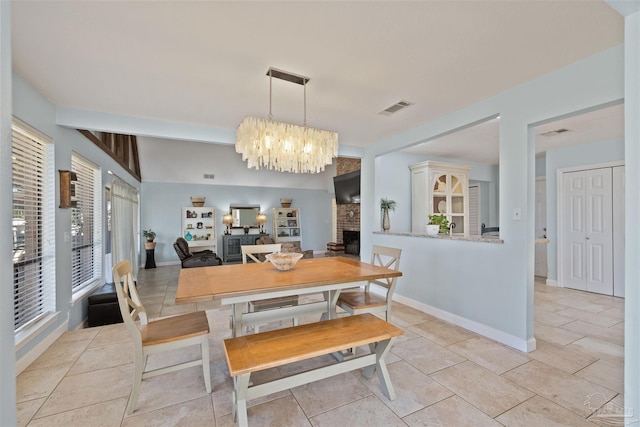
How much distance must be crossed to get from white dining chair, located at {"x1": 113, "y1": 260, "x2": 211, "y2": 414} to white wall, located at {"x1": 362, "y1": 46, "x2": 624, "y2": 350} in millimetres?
2648

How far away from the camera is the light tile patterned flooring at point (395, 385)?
172cm

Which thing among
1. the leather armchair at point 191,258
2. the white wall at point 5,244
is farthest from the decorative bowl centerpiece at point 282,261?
the leather armchair at point 191,258

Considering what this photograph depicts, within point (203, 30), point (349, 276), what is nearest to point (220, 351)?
point (349, 276)

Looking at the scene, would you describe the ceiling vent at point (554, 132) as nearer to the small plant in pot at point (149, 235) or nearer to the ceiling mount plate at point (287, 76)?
the ceiling mount plate at point (287, 76)

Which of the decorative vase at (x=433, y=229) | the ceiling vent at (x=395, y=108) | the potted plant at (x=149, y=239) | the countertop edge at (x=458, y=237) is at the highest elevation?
the ceiling vent at (x=395, y=108)

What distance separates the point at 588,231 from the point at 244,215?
7849 millimetres

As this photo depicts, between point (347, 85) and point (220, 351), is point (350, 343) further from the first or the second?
point (347, 85)

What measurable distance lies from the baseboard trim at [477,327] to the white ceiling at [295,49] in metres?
2.33

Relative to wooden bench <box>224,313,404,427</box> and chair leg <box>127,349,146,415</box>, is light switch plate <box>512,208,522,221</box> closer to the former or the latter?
wooden bench <box>224,313,404,427</box>

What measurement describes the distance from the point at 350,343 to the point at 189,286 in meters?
1.16

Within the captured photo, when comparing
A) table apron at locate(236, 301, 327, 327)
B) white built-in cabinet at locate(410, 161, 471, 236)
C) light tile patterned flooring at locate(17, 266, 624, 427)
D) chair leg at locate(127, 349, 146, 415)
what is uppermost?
white built-in cabinet at locate(410, 161, 471, 236)

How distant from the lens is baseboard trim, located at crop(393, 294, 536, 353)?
2.53m

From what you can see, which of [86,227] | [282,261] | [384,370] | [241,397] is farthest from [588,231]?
[86,227]

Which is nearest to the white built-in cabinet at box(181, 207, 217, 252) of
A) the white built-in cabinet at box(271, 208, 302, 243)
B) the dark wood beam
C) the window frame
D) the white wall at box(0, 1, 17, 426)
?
the dark wood beam
